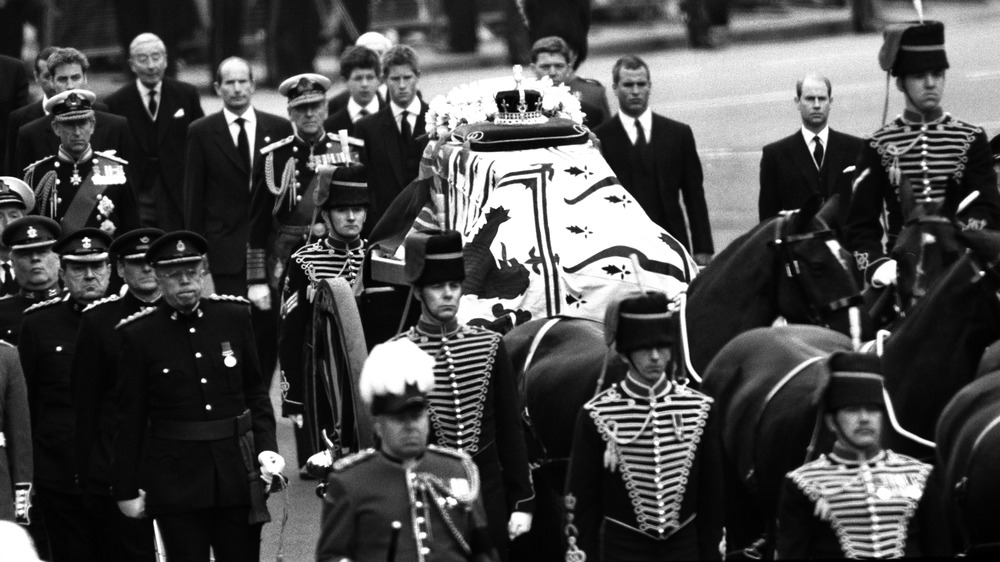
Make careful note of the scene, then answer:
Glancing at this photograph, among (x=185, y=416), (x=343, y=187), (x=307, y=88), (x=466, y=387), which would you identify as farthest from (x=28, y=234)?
(x=307, y=88)

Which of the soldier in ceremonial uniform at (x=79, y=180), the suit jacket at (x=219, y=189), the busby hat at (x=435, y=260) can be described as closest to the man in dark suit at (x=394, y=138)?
the suit jacket at (x=219, y=189)

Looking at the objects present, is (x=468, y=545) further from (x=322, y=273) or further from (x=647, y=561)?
(x=322, y=273)

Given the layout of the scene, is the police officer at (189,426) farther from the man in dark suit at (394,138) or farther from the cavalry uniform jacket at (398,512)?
the man in dark suit at (394,138)

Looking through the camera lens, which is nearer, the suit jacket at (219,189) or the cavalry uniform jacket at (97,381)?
the cavalry uniform jacket at (97,381)

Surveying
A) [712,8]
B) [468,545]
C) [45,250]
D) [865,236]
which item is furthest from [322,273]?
[712,8]

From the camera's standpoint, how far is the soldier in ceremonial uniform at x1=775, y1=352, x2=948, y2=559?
283 inches

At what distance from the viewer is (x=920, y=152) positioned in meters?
10.0

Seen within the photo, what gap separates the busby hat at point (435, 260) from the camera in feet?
28.4

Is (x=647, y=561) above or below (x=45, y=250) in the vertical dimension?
below

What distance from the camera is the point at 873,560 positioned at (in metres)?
7.20

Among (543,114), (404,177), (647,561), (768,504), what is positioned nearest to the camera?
(647,561)

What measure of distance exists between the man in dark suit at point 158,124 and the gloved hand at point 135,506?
6.67 metres

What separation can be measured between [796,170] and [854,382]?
6.06 meters

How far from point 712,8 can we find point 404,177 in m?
13.1
